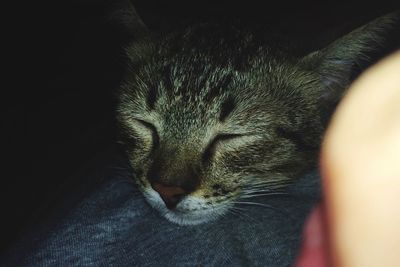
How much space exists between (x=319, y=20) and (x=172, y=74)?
527 millimetres

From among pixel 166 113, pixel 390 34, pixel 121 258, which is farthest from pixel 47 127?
pixel 390 34

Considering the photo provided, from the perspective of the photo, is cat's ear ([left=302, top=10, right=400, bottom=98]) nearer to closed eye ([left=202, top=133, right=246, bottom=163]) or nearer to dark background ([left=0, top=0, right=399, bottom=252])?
dark background ([left=0, top=0, right=399, bottom=252])

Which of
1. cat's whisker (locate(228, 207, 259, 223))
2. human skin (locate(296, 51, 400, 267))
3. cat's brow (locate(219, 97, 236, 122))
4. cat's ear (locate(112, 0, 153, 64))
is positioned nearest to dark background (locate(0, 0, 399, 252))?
cat's ear (locate(112, 0, 153, 64))

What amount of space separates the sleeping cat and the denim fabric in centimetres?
8

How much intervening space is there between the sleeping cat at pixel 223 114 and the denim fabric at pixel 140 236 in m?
0.08

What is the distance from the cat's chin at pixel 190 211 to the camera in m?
1.06

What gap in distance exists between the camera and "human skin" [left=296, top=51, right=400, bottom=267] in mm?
409

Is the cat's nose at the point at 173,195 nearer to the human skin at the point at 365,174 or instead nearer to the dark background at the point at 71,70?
the dark background at the point at 71,70

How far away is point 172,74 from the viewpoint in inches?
47.7

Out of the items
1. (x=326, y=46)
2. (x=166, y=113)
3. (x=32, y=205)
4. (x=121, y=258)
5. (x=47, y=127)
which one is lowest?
(x=32, y=205)

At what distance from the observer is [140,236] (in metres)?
0.94

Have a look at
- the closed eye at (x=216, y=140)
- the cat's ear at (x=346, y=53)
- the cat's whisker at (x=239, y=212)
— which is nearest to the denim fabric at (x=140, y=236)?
the cat's whisker at (x=239, y=212)

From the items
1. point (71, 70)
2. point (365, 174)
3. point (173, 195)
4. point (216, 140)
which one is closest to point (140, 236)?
point (173, 195)

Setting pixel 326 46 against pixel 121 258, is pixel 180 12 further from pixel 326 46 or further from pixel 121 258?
pixel 121 258
